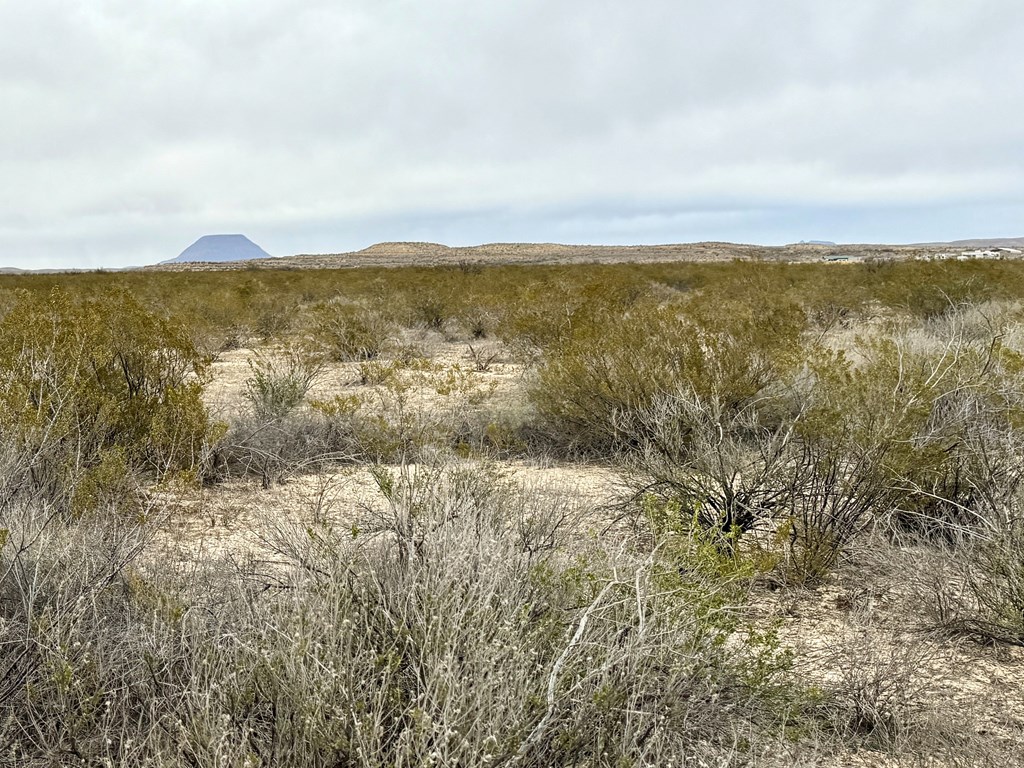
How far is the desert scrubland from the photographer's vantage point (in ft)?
7.93

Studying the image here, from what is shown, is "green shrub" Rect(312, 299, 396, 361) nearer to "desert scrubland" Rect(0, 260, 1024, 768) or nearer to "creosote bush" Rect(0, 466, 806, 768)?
"desert scrubland" Rect(0, 260, 1024, 768)

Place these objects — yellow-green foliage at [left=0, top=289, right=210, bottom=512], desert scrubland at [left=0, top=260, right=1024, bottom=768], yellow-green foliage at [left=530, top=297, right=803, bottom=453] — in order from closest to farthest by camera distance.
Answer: desert scrubland at [left=0, top=260, right=1024, bottom=768] → yellow-green foliage at [left=0, top=289, right=210, bottom=512] → yellow-green foliage at [left=530, top=297, right=803, bottom=453]

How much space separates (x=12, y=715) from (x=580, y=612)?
1927 millimetres

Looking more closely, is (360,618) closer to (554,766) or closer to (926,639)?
(554,766)

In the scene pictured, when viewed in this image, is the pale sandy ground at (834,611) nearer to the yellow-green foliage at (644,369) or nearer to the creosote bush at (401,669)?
the creosote bush at (401,669)

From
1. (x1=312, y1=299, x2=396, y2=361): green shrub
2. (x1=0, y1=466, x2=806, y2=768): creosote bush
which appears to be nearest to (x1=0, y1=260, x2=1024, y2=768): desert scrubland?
(x1=0, y1=466, x2=806, y2=768): creosote bush

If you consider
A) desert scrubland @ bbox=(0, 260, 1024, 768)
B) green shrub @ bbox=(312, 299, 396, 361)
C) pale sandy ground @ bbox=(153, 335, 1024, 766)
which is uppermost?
green shrub @ bbox=(312, 299, 396, 361)

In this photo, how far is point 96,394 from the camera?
605cm

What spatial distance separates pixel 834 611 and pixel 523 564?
2.10 m

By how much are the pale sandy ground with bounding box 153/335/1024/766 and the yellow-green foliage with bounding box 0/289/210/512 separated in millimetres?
589

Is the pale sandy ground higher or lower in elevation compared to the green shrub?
lower

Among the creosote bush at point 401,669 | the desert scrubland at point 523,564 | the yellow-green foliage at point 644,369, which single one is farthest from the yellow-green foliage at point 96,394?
the yellow-green foliage at point 644,369

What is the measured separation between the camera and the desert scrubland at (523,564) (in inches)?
95.2

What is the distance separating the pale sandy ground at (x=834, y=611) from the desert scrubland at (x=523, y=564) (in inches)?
0.9
